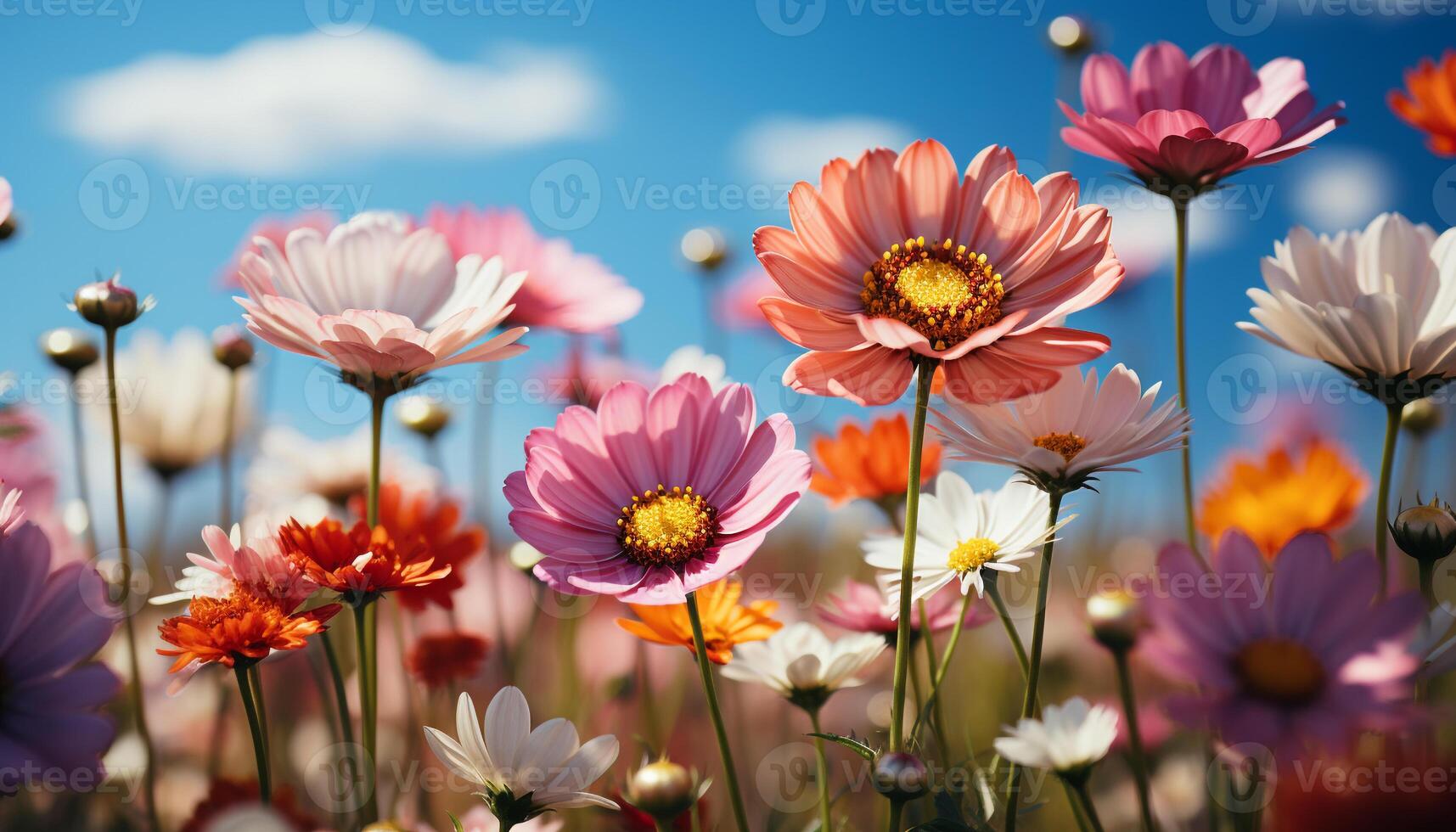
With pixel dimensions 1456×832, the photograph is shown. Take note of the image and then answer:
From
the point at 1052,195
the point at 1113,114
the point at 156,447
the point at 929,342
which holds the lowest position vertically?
the point at 156,447

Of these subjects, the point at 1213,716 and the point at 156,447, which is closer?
the point at 1213,716

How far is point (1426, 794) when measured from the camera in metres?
0.51

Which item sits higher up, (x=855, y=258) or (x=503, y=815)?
(x=855, y=258)

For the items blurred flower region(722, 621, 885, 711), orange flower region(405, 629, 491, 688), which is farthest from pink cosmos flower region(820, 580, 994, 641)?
orange flower region(405, 629, 491, 688)

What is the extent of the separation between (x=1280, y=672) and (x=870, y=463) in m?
0.49

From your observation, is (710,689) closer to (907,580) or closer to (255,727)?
(907,580)

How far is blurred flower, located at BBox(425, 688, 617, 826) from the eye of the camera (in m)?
0.65

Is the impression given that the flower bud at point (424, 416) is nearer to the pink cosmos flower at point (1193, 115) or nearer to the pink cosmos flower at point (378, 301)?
the pink cosmos flower at point (378, 301)

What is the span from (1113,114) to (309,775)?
3.12 feet

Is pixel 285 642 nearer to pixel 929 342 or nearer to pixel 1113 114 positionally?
pixel 929 342

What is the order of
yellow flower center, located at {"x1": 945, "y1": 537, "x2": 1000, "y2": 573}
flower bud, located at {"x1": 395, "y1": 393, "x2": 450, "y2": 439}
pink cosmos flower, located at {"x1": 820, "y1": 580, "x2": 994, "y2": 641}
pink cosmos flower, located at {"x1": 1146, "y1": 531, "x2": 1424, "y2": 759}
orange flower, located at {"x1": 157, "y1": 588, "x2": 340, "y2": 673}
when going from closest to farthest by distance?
pink cosmos flower, located at {"x1": 1146, "y1": 531, "x2": 1424, "y2": 759} < orange flower, located at {"x1": 157, "y1": 588, "x2": 340, "y2": 673} < yellow flower center, located at {"x1": 945, "y1": 537, "x2": 1000, "y2": 573} < pink cosmos flower, located at {"x1": 820, "y1": 580, "x2": 994, "y2": 641} < flower bud, located at {"x1": 395, "y1": 393, "x2": 450, "y2": 439}

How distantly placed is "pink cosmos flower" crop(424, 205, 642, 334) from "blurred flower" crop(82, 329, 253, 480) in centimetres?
44

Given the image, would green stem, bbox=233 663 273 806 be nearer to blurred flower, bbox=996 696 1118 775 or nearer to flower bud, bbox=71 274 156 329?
flower bud, bbox=71 274 156 329

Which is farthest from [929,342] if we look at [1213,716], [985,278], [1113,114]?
[1113,114]
